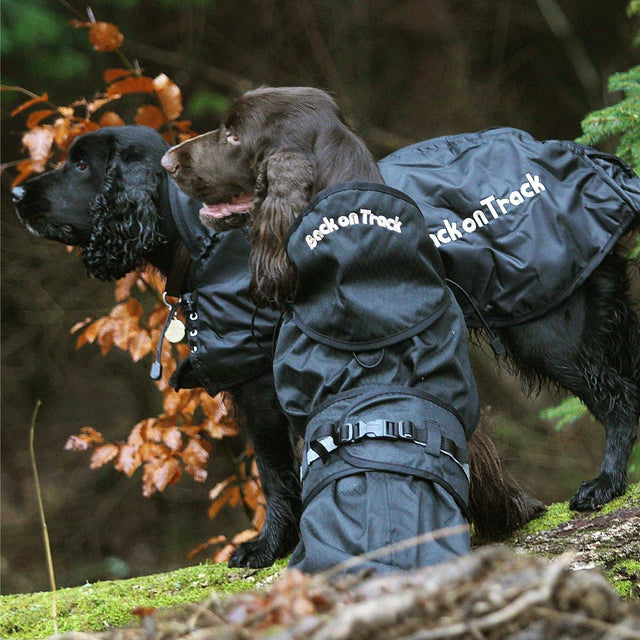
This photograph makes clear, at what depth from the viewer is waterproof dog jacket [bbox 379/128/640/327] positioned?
3.19m

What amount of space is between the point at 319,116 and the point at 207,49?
15.8ft

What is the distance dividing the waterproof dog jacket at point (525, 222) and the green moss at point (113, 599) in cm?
133

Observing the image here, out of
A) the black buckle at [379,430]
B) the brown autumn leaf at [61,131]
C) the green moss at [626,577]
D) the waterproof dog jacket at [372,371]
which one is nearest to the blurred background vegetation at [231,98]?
the brown autumn leaf at [61,131]

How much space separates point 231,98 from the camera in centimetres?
694

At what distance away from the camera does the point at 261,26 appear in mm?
7332

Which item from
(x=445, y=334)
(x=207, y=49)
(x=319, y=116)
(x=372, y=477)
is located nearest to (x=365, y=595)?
(x=372, y=477)

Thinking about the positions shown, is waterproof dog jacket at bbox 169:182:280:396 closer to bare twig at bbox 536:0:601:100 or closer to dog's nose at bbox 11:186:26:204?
dog's nose at bbox 11:186:26:204

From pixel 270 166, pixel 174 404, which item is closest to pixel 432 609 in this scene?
pixel 270 166

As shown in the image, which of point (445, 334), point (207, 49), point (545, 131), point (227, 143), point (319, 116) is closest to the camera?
point (445, 334)

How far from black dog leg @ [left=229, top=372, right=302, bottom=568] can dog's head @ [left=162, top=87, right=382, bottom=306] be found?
0.75 metres

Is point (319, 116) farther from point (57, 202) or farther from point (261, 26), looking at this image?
point (261, 26)

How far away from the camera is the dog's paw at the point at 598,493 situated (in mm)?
3297

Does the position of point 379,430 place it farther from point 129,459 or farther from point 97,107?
point 97,107

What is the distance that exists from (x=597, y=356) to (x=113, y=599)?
2.00 meters
